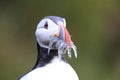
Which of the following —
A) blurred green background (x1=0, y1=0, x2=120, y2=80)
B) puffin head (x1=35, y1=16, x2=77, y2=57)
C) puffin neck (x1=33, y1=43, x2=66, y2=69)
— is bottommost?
blurred green background (x1=0, y1=0, x2=120, y2=80)

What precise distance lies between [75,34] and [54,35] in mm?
2379

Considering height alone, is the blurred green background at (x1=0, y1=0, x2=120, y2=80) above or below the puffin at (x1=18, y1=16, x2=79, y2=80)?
below

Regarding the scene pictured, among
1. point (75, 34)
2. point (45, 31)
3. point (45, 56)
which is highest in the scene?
point (45, 31)

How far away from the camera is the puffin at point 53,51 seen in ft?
8.01

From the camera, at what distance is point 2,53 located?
5023 millimetres

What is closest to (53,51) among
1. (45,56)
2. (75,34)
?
(45,56)

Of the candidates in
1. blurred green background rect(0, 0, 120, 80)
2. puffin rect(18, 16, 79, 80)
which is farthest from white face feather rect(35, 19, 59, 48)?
blurred green background rect(0, 0, 120, 80)

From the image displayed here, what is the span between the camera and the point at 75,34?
4.83 meters

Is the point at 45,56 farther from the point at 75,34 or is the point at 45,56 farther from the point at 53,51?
the point at 75,34

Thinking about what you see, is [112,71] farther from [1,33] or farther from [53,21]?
[53,21]

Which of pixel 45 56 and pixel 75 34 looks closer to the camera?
pixel 45 56

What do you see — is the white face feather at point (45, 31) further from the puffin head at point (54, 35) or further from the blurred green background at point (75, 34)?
the blurred green background at point (75, 34)

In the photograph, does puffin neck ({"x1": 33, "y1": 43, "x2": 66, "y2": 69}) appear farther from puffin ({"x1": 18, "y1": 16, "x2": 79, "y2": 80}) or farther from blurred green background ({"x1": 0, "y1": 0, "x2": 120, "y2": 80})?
blurred green background ({"x1": 0, "y1": 0, "x2": 120, "y2": 80})

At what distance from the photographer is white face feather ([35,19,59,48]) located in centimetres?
246
